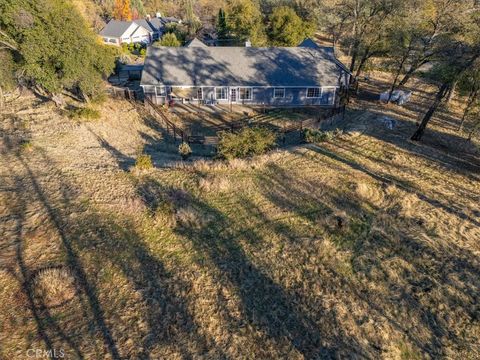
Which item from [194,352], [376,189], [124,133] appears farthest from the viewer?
[124,133]

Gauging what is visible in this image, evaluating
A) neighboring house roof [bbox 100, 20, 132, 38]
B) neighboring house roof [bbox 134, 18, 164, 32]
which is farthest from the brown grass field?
neighboring house roof [bbox 134, 18, 164, 32]

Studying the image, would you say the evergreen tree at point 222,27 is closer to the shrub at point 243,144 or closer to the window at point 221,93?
the window at point 221,93

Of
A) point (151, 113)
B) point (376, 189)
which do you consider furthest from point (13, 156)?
point (376, 189)

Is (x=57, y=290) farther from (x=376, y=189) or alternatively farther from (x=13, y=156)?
(x=376, y=189)

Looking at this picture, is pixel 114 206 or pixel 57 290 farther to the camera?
pixel 114 206

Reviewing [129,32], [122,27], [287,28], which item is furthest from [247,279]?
[122,27]

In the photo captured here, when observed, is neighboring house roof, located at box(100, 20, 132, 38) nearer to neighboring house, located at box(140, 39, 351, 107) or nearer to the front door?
neighboring house, located at box(140, 39, 351, 107)

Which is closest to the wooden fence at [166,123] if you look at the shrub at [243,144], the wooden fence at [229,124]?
the wooden fence at [229,124]
